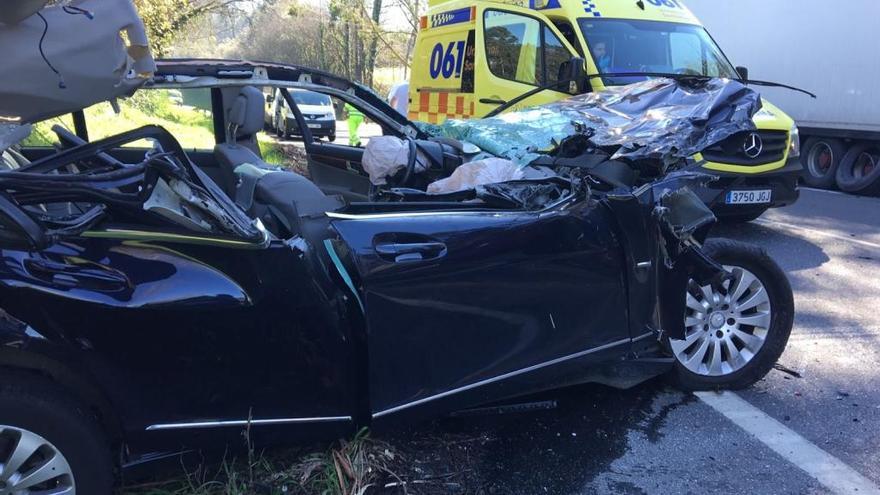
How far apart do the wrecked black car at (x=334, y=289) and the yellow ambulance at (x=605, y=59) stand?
2.73m

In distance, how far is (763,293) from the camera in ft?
11.1

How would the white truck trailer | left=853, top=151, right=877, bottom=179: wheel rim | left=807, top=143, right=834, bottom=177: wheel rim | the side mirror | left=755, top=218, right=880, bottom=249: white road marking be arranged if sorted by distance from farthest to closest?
left=807, top=143, right=834, bottom=177: wheel rim < left=853, top=151, right=877, bottom=179: wheel rim < the white truck trailer < left=755, top=218, right=880, bottom=249: white road marking < the side mirror

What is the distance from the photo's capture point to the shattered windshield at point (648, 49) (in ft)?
21.0

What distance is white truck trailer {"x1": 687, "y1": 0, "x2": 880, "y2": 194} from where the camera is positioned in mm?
9414

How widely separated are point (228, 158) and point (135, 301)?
204 centimetres

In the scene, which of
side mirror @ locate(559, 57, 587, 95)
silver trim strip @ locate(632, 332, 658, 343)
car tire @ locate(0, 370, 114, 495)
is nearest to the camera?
car tire @ locate(0, 370, 114, 495)

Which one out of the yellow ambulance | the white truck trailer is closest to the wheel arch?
the yellow ambulance

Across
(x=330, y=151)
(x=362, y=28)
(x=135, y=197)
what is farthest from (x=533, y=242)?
(x=362, y=28)

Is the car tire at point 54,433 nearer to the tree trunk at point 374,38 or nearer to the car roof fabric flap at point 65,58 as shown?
the car roof fabric flap at point 65,58

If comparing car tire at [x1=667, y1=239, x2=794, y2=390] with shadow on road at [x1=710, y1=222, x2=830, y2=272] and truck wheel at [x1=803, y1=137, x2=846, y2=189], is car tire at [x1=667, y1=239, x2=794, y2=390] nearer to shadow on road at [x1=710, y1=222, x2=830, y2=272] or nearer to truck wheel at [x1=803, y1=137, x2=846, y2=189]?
shadow on road at [x1=710, y1=222, x2=830, y2=272]

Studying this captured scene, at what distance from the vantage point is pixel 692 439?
304 cm

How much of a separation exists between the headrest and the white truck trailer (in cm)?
890

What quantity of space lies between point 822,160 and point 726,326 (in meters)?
8.92

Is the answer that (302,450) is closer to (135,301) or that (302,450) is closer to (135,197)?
(135,301)
